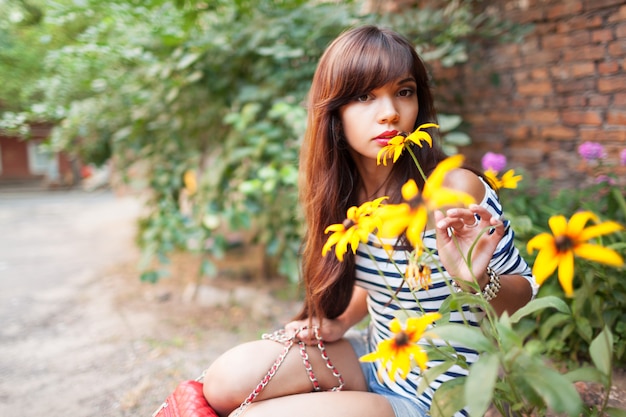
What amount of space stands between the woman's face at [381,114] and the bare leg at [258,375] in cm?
53

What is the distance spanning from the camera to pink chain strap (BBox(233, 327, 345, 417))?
1146mm

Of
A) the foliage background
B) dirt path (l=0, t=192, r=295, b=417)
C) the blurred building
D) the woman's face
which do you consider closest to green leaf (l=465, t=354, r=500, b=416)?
the woman's face

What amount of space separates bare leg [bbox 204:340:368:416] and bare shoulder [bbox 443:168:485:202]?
54 cm

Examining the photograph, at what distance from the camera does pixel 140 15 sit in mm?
2510

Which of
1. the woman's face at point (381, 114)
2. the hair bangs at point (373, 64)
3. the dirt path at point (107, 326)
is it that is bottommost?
the dirt path at point (107, 326)

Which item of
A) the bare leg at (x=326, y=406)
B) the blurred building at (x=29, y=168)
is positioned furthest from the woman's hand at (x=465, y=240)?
the blurred building at (x=29, y=168)

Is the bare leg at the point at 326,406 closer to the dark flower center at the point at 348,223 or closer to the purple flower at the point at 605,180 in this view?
the dark flower center at the point at 348,223

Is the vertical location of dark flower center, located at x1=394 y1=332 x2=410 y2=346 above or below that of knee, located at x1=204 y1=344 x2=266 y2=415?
above

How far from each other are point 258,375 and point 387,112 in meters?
0.67

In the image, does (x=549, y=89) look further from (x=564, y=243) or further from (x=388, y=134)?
(x=564, y=243)

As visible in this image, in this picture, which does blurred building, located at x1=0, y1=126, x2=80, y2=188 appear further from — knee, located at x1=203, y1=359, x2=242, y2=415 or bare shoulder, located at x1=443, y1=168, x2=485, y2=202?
bare shoulder, located at x1=443, y1=168, x2=485, y2=202

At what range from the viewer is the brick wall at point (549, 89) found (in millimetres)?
2072

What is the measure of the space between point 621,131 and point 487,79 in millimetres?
749

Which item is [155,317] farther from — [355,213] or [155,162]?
[355,213]
